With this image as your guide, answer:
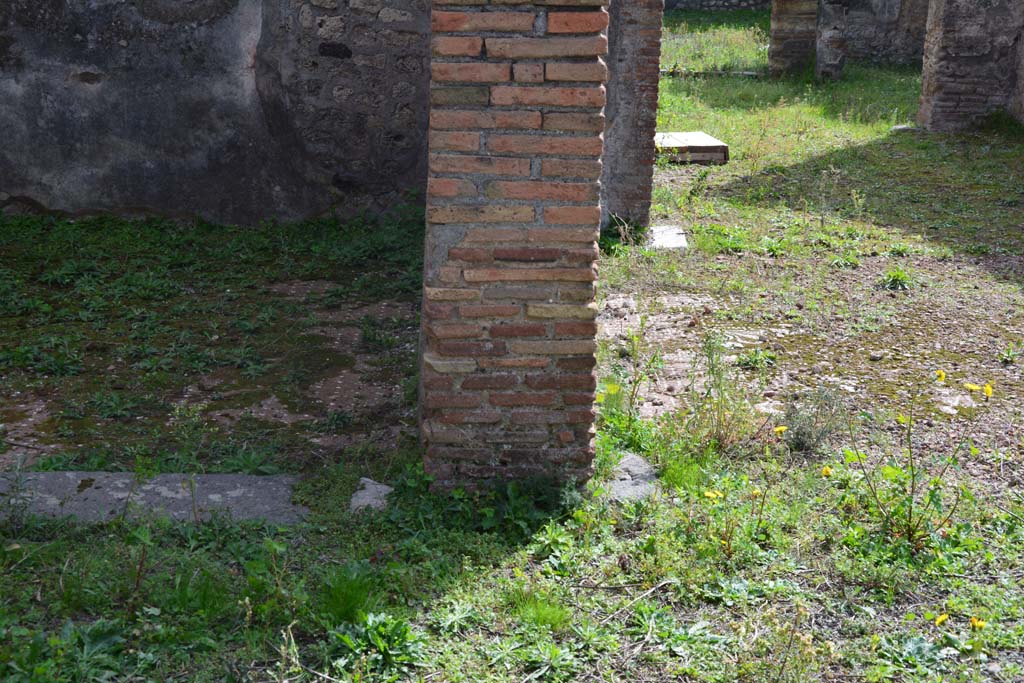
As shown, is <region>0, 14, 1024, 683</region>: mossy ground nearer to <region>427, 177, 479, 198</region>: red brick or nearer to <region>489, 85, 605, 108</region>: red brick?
<region>427, 177, 479, 198</region>: red brick

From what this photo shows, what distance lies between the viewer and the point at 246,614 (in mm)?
2799

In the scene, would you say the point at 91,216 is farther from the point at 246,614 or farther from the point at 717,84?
the point at 717,84

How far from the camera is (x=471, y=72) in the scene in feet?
10.5

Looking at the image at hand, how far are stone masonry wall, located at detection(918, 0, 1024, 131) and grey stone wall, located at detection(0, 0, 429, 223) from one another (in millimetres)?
6291

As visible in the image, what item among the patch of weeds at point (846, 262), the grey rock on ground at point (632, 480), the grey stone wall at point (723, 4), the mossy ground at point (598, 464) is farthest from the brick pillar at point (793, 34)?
the grey rock on ground at point (632, 480)

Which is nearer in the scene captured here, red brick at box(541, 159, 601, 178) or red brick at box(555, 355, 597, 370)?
red brick at box(541, 159, 601, 178)

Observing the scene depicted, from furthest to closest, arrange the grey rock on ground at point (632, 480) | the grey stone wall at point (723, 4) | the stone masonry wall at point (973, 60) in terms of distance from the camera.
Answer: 1. the grey stone wall at point (723, 4)
2. the stone masonry wall at point (973, 60)
3. the grey rock on ground at point (632, 480)

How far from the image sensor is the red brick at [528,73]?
321 cm

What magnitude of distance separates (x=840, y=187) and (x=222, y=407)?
6.20m

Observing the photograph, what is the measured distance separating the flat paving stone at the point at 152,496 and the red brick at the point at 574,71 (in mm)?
1649

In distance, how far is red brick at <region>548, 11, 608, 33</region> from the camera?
3.19 metres

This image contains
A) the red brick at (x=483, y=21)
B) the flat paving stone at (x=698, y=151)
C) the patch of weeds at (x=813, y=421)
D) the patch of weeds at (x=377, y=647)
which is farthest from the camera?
the flat paving stone at (x=698, y=151)

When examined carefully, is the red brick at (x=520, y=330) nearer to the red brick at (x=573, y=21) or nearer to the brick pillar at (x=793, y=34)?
the red brick at (x=573, y=21)

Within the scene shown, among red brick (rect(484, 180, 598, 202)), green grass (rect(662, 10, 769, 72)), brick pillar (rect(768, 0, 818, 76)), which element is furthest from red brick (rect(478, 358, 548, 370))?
brick pillar (rect(768, 0, 818, 76))
